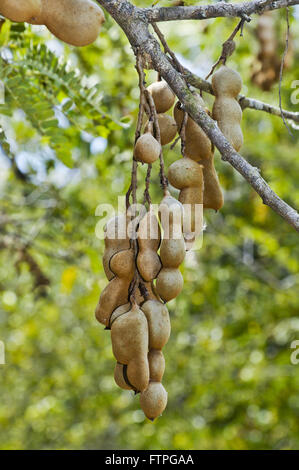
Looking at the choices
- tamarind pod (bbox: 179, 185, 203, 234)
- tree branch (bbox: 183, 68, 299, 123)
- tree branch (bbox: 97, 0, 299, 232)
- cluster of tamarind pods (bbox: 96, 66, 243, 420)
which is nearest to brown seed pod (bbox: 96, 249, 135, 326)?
cluster of tamarind pods (bbox: 96, 66, 243, 420)

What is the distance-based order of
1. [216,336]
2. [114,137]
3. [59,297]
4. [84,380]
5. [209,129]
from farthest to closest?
[84,380] < [59,297] < [216,336] < [114,137] < [209,129]

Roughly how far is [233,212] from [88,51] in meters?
2.35

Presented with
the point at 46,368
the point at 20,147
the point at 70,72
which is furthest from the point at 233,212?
the point at 70,72

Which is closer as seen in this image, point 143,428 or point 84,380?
point 143,428

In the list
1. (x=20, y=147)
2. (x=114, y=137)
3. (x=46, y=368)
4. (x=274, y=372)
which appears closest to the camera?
(x=114, y=137)

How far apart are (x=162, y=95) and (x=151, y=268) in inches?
12.0

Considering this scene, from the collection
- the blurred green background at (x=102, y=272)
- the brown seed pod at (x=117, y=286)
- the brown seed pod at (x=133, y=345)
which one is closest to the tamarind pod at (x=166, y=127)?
the brown seed pod at (x=117, y=286)

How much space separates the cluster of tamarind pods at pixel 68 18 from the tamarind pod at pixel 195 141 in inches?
7.5

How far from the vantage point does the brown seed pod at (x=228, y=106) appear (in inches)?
37.0

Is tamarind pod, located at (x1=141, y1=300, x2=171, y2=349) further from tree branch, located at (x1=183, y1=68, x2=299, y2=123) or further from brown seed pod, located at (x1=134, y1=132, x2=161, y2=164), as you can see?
tree branch, located at (x1=183, y1=68, x2=299, y2=123)

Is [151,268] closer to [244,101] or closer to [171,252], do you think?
[171,252]

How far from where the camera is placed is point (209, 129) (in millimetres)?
823

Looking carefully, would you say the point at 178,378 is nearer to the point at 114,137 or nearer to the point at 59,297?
the point at 59,297

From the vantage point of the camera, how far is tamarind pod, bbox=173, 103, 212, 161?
950 mm
